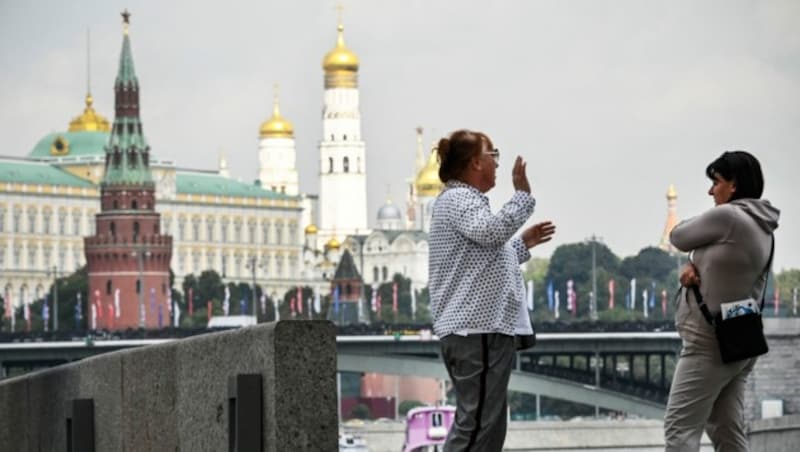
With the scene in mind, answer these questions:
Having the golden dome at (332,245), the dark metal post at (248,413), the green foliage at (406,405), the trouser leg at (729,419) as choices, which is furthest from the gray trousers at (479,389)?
the golden dome at (332,245)

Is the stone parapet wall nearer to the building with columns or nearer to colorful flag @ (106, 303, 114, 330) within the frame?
colorful flag @ (106, 303, 114, 330)

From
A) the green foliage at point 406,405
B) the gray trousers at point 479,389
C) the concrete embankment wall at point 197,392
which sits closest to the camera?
the concrete embankment wall at point 197,392

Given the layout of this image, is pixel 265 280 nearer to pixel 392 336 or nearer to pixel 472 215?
pixel 392 336

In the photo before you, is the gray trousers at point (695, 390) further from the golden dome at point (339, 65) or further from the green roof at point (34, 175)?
the golden dome at point (339, 65)

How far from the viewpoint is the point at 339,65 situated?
193375 mm

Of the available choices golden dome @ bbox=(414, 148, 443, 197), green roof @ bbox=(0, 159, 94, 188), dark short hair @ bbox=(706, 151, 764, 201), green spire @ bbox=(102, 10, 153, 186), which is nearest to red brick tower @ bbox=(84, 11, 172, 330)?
green spire @ bbox=(102, 10, 153, 186)

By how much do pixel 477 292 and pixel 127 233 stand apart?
135 metres

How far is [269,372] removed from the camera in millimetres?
7684

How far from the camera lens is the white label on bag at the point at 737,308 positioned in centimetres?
952

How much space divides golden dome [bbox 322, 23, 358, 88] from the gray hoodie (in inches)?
7152

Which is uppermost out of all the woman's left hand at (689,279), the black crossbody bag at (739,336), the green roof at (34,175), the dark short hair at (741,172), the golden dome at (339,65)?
the golden dome at (339,65)

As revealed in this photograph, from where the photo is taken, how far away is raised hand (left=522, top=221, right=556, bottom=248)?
951 centimetres

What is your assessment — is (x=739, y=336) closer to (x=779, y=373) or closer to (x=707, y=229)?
(x=707, y=229)

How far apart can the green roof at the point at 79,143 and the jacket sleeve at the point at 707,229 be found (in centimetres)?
16605
